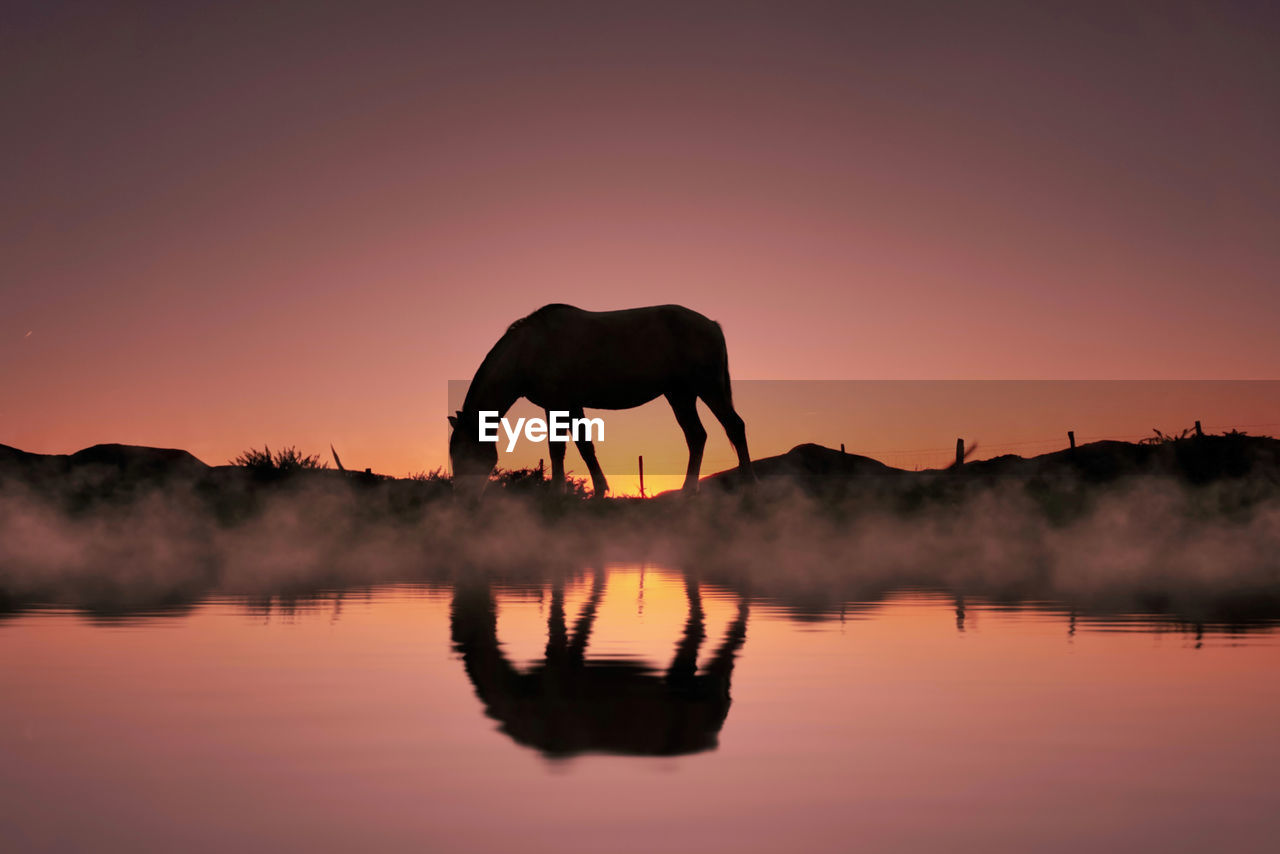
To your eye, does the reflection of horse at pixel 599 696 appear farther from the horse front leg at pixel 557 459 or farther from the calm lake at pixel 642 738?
the horse front leg at pixel 557 459

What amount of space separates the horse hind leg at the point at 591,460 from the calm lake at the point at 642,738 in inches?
423

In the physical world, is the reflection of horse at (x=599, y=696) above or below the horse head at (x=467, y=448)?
below

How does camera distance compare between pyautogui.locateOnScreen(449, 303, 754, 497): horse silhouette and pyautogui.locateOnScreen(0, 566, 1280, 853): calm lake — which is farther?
pyautogui.locateOnScreen(449, 303, 754, 497): horse silhouette

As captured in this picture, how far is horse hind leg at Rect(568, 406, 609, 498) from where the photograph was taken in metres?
16.9

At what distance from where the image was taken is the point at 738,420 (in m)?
17.5

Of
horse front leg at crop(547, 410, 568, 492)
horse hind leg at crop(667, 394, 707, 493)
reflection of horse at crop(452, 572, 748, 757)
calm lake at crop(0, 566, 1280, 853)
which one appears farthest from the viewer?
horse hind leg at crop(667, 394, 707, 493)

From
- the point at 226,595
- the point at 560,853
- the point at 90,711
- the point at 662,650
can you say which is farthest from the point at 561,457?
the point at 560,853

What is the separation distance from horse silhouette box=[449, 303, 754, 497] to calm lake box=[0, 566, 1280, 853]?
10.2 metres

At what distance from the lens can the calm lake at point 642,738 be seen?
8.69 ft

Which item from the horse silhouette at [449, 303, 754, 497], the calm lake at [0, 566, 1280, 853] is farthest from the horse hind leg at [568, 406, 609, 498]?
the calm lake at [0, 566, 1280, 853]

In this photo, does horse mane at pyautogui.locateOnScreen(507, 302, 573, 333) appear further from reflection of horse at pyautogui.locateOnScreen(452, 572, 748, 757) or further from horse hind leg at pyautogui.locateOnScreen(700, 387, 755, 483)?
reflection of horse at pyautogui.locateOnScreen(452, 572, 748, 757)

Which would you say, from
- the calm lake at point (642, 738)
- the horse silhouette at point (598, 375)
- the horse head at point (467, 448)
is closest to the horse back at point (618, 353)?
the horse silhouette at point (598, 375)

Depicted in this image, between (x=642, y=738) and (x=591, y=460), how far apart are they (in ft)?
44.5

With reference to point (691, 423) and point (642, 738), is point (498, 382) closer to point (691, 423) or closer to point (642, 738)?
point (691, 423)
